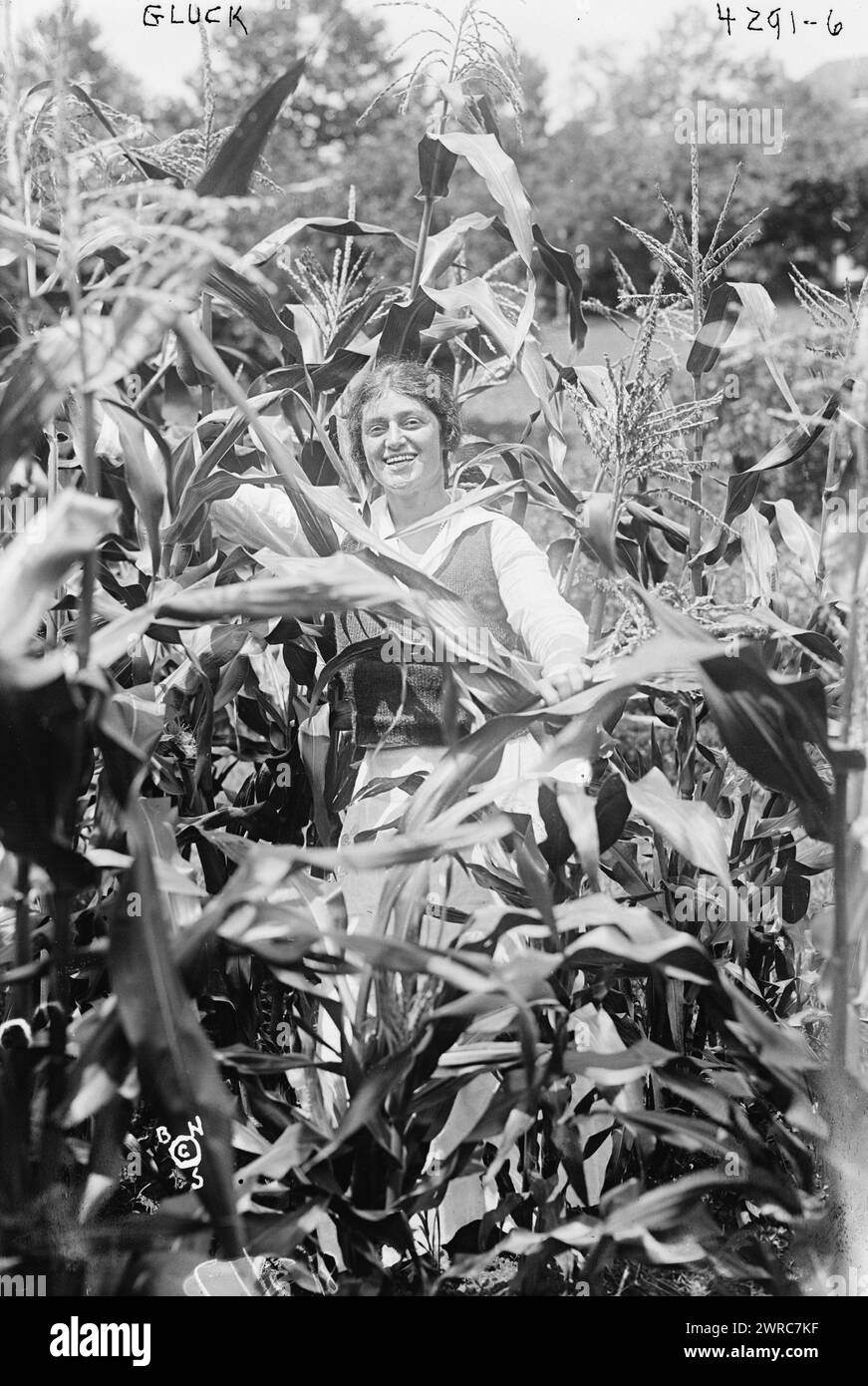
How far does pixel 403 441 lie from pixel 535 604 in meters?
0.26

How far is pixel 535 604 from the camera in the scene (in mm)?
1283

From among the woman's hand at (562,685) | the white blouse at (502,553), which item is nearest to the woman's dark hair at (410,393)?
the white blouse at (502,553)

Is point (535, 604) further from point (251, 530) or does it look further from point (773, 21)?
point (773, 21)

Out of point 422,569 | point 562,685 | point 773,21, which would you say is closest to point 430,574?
point 422,569

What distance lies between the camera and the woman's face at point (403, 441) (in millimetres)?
1382

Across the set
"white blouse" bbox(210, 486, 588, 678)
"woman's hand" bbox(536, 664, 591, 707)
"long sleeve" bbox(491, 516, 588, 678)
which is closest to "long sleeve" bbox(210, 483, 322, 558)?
"white blouse" bbox(210, 486, 588, 678)

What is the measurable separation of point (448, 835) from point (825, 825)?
12.7 inches

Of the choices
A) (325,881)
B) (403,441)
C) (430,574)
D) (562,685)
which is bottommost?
(325,881)

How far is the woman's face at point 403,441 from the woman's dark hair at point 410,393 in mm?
14

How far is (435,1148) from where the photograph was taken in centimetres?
135

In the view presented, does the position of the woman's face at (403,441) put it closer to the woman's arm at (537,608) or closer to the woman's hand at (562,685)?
the woman's arm at (537,608)
